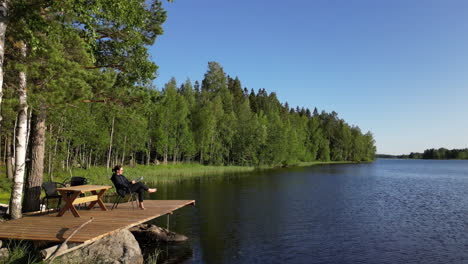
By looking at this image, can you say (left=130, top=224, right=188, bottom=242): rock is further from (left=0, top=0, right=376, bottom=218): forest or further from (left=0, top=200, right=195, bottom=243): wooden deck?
(left=0, top=0, right=376, bottom=218): forest

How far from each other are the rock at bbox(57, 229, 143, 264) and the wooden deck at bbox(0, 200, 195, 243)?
1.82ft

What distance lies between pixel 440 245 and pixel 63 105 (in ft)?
51.6

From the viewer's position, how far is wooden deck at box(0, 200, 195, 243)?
29.5 ft

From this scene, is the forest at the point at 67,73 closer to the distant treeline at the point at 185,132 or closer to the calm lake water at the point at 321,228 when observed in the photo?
the distant treeline at the point at 185,132

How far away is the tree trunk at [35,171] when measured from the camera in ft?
41.4

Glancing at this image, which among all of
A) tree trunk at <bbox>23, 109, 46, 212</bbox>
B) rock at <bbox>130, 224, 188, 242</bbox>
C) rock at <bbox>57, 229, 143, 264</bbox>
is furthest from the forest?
rock at <bbox>130, 224, 188, 242</bbox>

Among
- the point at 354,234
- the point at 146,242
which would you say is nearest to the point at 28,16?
the point at 146,242

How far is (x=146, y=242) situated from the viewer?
14.1 meters

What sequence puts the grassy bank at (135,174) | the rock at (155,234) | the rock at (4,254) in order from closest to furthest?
the rock at (4,254) → the rock at (155,234) → the grassy bank at (135,174)

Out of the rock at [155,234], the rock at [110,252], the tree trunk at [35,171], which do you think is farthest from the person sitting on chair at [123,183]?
the tree trunk at [35,171]

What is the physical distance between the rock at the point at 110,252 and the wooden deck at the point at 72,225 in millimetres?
556

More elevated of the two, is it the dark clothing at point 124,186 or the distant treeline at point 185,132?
the distant treeline at point 185,132

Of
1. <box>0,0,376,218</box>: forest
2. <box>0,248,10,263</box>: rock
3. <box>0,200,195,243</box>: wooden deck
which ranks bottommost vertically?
<box>0,248,10,263</box>: rock

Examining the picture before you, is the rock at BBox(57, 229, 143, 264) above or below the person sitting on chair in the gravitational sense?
below
